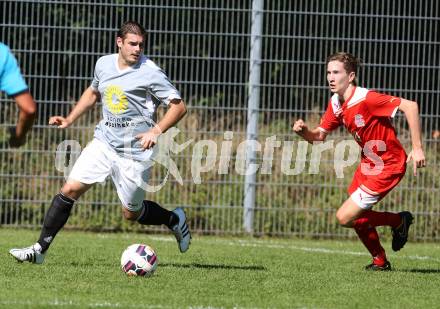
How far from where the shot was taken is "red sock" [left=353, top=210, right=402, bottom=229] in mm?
9039

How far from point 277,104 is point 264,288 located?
20.1ft

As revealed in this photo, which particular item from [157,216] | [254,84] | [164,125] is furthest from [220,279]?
[254,84]

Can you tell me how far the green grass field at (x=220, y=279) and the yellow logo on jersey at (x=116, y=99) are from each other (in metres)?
1.29

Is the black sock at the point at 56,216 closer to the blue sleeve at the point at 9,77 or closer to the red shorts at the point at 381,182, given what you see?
the blue sleeve at the point at 9,77

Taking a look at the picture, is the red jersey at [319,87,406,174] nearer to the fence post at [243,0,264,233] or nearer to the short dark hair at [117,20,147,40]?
the short dark hair at [117,20,147,40]

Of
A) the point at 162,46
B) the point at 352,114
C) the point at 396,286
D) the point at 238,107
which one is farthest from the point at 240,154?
the point at 396,286

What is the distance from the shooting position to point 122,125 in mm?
8688

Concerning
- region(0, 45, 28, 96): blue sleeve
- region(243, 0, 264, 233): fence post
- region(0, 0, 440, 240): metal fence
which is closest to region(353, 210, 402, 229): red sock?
region(0, 45, 28, 96): blue sleeve

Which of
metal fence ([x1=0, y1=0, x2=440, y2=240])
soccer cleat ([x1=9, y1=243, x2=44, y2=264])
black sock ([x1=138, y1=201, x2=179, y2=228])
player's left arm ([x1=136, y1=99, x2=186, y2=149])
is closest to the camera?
player's left arm ([x1=136, y1=99, x2=186, y2=149])

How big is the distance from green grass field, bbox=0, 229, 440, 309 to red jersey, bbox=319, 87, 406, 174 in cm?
95

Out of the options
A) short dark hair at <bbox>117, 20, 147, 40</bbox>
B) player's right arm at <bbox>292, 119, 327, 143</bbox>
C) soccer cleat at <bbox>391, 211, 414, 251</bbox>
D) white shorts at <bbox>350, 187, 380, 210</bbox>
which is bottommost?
soccer cleat at <bbox>391, 211, 414, 251</bbox>

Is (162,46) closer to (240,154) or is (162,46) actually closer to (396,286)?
(240,154)

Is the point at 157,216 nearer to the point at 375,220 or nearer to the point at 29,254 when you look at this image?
the point at 29,254

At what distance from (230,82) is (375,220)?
4.63 meters
